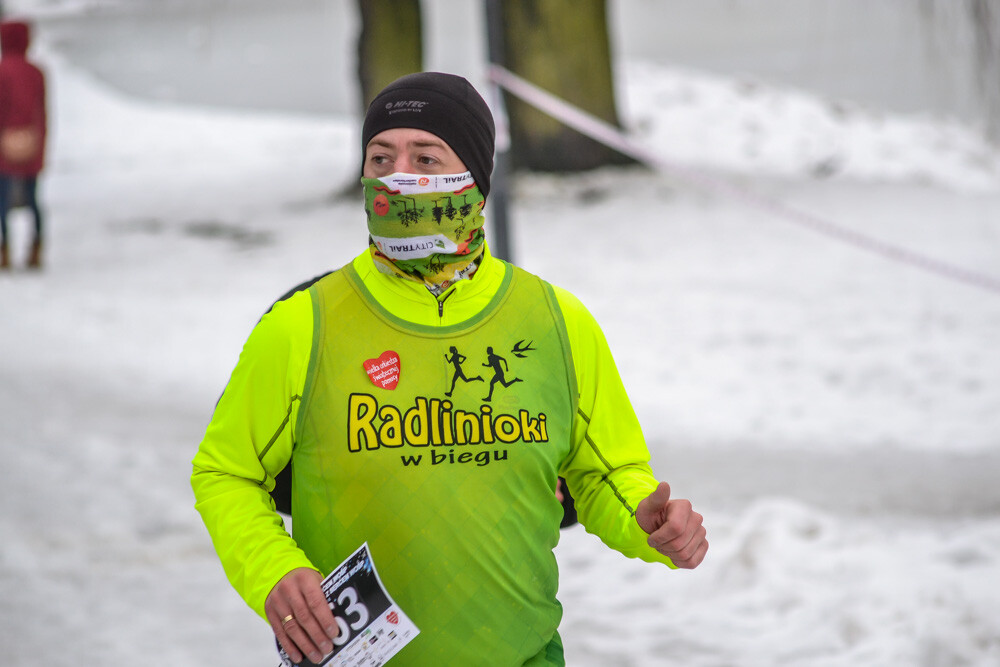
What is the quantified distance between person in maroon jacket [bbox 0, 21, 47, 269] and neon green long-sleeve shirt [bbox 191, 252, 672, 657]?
7.72 metres

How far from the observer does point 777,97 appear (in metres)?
16.0

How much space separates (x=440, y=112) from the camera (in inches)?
75.6

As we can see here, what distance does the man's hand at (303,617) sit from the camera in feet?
5.72

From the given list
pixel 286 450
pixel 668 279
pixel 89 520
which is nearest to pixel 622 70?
pixel 668 279

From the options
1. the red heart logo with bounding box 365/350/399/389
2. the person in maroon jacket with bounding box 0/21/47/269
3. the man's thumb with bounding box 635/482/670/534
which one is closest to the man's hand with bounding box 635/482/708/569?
the man's thumb with bounding box 635/482/670/534

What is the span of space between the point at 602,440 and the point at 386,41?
9.58m

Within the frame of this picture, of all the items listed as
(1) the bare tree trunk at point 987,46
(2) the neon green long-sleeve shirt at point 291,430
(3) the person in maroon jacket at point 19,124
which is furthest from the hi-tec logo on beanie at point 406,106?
(3) the person in maroon jacket at point 19,124

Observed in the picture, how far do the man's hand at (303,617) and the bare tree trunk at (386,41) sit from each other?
31.6 feet

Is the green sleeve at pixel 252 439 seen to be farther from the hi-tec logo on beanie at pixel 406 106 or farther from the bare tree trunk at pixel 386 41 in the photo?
the bare tree trunk at pixel 386 41

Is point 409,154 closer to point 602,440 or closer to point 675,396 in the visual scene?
point 602,440

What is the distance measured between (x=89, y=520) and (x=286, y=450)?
3.27 metres

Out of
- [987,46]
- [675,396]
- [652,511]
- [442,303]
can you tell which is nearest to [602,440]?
[652,511]

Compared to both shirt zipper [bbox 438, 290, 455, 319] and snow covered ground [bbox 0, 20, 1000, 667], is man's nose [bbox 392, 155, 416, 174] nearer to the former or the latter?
shirt zipper [bbox 438, 290, 455, 319]

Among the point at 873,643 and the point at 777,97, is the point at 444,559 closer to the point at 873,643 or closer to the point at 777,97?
the point at 873,643
